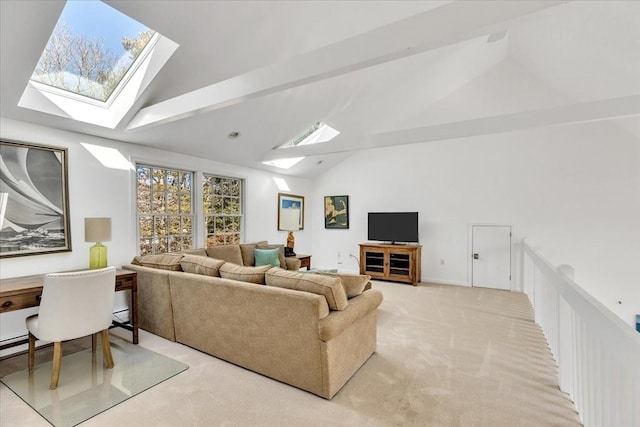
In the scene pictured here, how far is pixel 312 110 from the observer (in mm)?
4578

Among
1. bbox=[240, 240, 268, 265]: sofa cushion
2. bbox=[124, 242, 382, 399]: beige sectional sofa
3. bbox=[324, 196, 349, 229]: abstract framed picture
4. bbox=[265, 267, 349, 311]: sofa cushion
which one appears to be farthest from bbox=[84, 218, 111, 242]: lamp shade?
bbox=[324, 196, 349, 229]: abstract framed picture

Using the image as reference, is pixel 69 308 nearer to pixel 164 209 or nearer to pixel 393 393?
pixel 164 209

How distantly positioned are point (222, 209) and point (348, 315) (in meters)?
3.68

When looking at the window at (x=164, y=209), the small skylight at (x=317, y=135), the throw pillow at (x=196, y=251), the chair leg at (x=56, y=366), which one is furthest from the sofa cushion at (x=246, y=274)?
the small skylight at (x=317, y=135)

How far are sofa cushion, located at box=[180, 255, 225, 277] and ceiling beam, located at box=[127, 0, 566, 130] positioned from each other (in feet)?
4.97

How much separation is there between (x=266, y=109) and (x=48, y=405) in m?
3.65

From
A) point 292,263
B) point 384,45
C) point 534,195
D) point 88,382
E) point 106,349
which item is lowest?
point 88,382

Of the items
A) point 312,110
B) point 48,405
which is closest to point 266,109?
point 312,110

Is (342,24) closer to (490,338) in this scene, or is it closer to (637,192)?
(490,338)

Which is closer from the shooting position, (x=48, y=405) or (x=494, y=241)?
(x=48, y=405)

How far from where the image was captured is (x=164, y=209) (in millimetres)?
4383

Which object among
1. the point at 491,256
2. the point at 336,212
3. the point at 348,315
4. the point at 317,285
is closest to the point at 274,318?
the point at 317,285

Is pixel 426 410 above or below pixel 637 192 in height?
below

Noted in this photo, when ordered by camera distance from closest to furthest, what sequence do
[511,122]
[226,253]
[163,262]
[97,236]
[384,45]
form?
1. [384,45]
2. [97,236]
3. [163,262]
4. [511,122]
5. [226,253]
